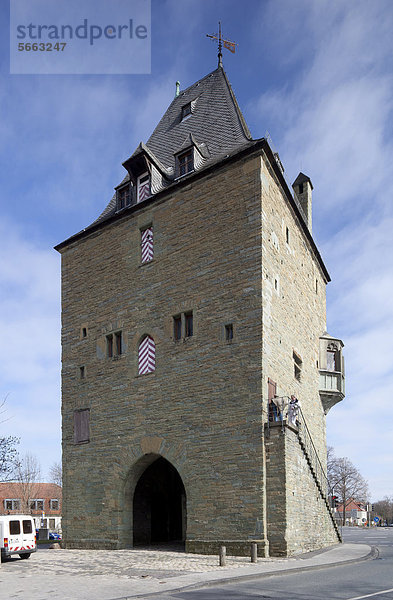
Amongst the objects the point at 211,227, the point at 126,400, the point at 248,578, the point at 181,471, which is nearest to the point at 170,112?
the point at 211,227

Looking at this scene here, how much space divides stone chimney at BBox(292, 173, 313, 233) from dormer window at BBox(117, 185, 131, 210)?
8.59m

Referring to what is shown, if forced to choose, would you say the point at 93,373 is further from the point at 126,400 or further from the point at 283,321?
the point at 283,321

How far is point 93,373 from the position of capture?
23.0 metres

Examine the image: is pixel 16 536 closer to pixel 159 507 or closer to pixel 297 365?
pixel 159 507

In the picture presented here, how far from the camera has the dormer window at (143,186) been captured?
2327cm

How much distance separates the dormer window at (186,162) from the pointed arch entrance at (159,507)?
34.8 feet

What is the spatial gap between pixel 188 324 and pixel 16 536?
8421 millimetres

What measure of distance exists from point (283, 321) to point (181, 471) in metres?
6.06

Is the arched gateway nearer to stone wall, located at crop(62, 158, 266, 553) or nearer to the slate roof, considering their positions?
stone wall, located at crop(62, 158, 266, 553)

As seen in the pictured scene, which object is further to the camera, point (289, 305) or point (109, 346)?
point (109, 346)

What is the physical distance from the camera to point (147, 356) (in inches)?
834

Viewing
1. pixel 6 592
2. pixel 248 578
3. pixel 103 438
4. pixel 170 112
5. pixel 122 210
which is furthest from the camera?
pixel 170 112

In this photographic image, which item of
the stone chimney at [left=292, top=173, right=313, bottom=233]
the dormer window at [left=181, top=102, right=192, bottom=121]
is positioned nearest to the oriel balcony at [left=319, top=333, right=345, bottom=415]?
the stone chimney at [left=292, top=173, right=313, bottom=233]

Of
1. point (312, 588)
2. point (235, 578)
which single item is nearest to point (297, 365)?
point (235, 578)
